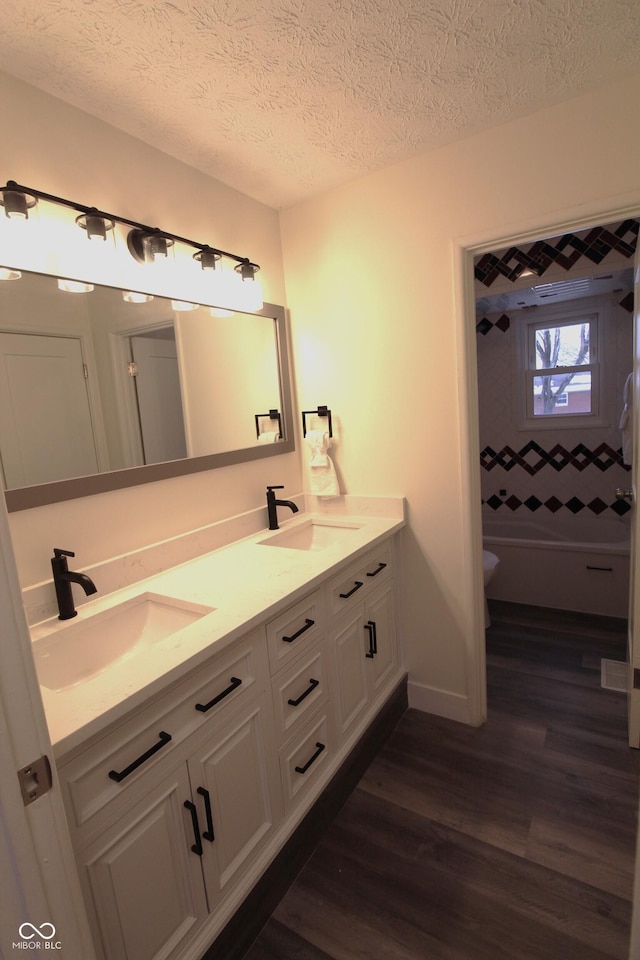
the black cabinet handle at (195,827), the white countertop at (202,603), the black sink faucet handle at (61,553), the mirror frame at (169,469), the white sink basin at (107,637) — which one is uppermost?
the mirror frame at (169,469)

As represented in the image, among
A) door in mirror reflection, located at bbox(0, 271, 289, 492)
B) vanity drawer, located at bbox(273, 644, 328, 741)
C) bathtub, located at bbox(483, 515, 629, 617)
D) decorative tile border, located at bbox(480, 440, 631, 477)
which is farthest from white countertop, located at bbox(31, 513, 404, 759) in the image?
decorative tile border, located at bbox(480, 440, 631, 477)

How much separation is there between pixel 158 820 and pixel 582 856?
4.38 feet

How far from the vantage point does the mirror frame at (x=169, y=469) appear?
1.32 meters

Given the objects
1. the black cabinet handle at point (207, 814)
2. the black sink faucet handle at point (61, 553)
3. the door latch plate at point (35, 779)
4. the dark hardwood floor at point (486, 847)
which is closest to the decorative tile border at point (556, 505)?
the dark hardwood floor at point (486, 847)

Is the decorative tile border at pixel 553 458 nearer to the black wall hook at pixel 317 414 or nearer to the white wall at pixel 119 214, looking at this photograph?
the black wall hook at pixel 317 414

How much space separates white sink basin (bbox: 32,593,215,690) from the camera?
1.22 meters

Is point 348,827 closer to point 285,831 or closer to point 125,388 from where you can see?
point 285,831

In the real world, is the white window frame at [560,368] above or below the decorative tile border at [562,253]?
below

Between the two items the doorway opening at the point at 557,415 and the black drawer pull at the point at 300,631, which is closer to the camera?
the black drawer pull at the point at 300,631

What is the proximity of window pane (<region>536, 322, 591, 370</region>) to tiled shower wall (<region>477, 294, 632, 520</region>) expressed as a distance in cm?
16

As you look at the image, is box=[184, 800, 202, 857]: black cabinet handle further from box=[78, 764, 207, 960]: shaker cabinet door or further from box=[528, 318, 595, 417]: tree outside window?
box=[528, 318, 595, 417]: tree outside window

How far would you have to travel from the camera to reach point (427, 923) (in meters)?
1.35

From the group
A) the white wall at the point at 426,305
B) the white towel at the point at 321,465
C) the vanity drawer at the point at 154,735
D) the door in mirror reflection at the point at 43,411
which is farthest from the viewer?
the white towel at the point at 321,465

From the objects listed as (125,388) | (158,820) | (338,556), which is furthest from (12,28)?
(158,820)
